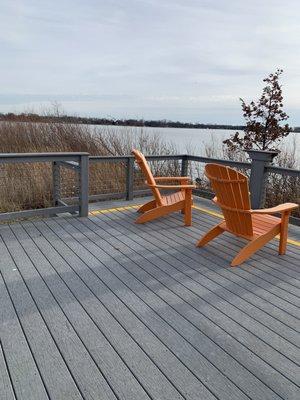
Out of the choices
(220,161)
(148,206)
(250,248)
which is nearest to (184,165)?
(220,161)

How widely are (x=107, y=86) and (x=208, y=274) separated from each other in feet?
30.8

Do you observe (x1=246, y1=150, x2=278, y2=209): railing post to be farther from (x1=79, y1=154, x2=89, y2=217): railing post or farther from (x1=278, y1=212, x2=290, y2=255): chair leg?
(x1=79, y1=154, x2=89, y2=217): railing post

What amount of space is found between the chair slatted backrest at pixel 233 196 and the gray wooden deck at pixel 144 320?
33 centimetres

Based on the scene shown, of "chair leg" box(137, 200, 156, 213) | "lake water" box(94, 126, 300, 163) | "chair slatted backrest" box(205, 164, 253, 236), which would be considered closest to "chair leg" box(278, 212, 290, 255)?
"chair slatted backrest" box(205, 164, 253, 236)

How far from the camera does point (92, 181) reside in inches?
237

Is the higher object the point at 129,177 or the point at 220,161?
→ the point at 220,161

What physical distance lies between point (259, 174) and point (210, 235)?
5.35 feet

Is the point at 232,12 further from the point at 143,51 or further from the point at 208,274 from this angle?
the point at 208,274

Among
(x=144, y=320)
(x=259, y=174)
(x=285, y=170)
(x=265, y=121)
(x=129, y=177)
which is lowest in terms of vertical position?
(x=144, y=320)

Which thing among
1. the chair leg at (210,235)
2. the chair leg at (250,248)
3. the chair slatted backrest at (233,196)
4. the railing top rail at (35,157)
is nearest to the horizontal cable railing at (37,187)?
the railing top rail at (35,157)

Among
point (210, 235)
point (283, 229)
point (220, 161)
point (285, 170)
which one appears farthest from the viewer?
point (220, 161)

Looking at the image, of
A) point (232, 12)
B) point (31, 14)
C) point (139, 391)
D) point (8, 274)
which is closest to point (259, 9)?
point (232, 12)

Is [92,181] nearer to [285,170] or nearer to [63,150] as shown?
[63,150]

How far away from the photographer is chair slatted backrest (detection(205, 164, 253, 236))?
9.95ft
